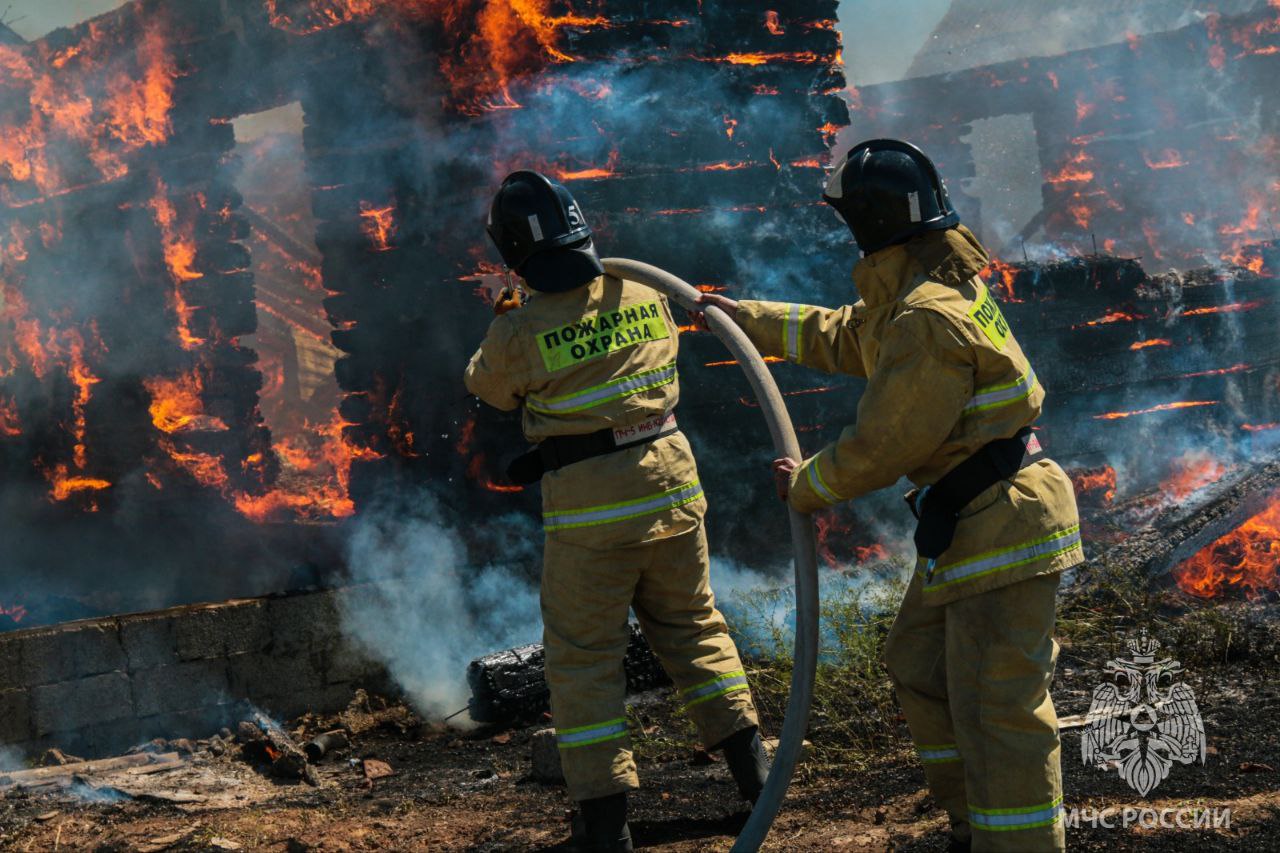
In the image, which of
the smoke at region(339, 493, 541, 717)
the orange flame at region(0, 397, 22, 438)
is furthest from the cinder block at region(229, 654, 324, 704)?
the orange flame at region(0, 397, 22, 438)

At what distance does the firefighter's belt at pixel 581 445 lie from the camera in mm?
4297

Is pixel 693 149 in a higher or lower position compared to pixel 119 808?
higher

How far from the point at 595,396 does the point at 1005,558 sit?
1.63 meters

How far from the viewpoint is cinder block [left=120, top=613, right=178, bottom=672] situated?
6.84 m

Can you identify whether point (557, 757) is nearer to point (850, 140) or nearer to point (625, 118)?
point (625, 118)

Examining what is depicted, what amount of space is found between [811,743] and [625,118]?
18.9ft

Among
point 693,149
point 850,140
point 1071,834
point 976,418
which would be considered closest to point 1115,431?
point 693,149

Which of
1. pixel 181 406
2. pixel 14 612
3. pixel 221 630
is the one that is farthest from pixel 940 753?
pixel 14 612

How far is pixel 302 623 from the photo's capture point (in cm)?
718

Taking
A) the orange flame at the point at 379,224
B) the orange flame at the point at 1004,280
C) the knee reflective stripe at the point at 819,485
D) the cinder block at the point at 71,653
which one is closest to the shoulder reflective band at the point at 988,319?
the knee reflective stripe at the point at 819,485

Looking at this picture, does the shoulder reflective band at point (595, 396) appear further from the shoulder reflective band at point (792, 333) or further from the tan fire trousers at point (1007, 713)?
the tan fire trousers at point (1007, 713)

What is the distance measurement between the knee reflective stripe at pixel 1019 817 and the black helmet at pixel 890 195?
1629mm

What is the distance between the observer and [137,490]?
10891 mm

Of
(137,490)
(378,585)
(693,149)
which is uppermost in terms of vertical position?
(693,149)
